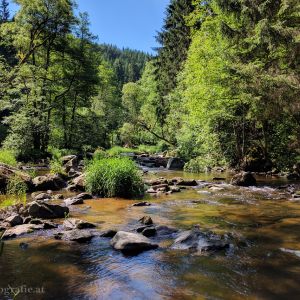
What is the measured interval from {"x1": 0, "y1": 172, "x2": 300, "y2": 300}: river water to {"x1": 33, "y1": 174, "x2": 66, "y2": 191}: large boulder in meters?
5.64

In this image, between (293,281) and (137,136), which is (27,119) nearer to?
(293,281)

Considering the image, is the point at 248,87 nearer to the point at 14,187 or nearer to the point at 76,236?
the point at 14,187

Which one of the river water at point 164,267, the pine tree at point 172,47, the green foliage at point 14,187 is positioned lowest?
the river water at point 164,267

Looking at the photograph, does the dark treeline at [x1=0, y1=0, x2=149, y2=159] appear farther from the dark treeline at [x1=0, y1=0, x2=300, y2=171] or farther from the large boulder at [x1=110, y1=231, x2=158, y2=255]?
the large boulder at [x1=110, y1=231, x2=158, y2=255]

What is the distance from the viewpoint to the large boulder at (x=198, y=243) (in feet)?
24.5

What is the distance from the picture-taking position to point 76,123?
115ft

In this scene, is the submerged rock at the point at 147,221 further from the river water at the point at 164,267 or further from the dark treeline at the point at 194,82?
the dark treeline at the point at 194,82

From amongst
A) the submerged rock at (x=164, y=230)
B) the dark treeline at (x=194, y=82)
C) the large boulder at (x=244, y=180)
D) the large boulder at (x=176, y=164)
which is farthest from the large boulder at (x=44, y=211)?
the large boulder at (x=176, y=164)

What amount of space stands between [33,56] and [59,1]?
5.33m

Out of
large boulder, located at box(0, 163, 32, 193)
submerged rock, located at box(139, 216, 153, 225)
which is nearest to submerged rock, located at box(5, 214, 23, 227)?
submerged rock, located at box(139, 216, 153, 225)

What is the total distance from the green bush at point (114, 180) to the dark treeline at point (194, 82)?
5.61 m

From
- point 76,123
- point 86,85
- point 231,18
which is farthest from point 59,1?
point 231,18

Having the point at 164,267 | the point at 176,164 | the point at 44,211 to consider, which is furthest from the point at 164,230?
the point at 176,164

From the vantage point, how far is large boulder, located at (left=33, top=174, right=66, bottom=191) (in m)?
15.2
